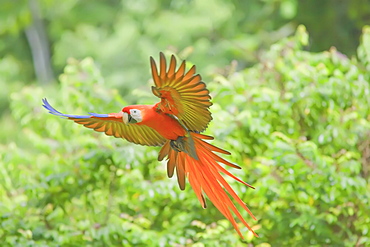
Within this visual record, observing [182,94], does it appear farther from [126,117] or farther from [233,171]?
[233,171]

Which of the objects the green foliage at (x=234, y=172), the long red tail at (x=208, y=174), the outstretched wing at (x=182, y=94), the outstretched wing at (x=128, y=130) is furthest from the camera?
the green foliage at (x=234, y=172)

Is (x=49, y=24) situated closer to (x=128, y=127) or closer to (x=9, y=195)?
(x=9, y=195)

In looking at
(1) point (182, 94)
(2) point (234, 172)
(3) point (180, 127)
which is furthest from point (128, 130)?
(2) point (234, 172)

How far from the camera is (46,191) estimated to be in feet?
12.8

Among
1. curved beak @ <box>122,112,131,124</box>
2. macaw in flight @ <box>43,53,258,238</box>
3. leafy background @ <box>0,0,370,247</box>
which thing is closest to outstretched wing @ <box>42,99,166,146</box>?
macaw in flight @ <box>43,53,258,238</box>

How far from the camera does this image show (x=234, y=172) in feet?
11.8

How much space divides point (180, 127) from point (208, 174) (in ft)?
0.80

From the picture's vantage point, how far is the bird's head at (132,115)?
2395mm

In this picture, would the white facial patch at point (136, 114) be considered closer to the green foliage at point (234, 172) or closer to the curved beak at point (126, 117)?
the curved beak at point (126, 117)

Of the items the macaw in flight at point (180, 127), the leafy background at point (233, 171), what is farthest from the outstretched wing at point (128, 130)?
the leafy background at point (233, 171)

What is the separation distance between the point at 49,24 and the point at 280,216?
963 centimetres

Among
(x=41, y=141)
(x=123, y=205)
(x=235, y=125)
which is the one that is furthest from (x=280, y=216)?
(x=41, y=141)

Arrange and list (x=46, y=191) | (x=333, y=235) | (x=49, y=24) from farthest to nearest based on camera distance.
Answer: (x=49, y=24) < (x=46, y=191) < (x=333, y=235)

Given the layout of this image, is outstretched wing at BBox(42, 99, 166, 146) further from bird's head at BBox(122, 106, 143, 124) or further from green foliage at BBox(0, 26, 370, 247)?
green foliage at BBox(0, 26, 370, 247)
